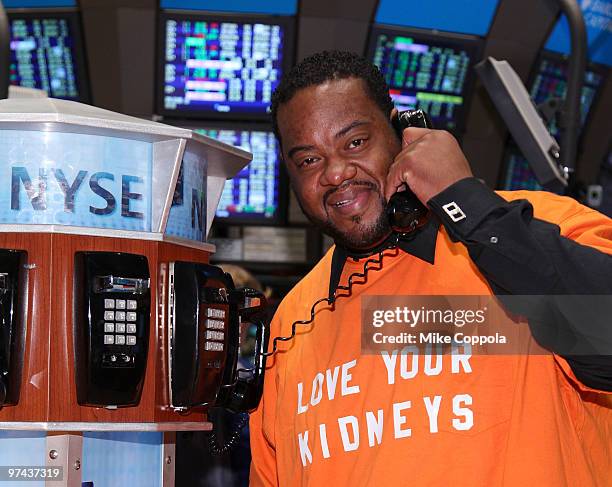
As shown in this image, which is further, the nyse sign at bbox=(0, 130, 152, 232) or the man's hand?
the nyse sign at bbox=(0, 130, 152, 232)

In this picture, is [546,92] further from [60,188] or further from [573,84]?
[60,188]

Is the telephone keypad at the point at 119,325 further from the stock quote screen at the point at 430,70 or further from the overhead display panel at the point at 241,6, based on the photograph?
the stock quote screen at the point at 430,70

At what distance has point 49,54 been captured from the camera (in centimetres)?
507

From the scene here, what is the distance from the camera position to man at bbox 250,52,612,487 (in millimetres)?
1536

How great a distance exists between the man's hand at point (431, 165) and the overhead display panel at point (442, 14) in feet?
12.0

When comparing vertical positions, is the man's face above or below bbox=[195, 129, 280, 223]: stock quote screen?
above

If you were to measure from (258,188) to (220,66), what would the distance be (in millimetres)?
680

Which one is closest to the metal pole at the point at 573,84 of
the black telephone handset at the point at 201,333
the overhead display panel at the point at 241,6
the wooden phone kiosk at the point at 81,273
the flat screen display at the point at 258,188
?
the overhead display panel at the point at 241,6

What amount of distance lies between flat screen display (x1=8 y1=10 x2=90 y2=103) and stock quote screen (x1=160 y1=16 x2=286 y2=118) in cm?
44

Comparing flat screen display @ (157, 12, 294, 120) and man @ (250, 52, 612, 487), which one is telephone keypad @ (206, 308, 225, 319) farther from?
flat screen display @ (157, 12, 294, 120)

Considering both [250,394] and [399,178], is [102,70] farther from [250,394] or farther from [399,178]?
[399,178]

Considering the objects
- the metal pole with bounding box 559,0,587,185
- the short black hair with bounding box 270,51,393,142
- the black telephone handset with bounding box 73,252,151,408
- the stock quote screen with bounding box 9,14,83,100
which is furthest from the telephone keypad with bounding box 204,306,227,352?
the stock quote screen with bounding box 9,14,83,100

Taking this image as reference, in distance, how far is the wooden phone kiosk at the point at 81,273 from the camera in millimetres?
1789

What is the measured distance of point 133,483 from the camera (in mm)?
1990
